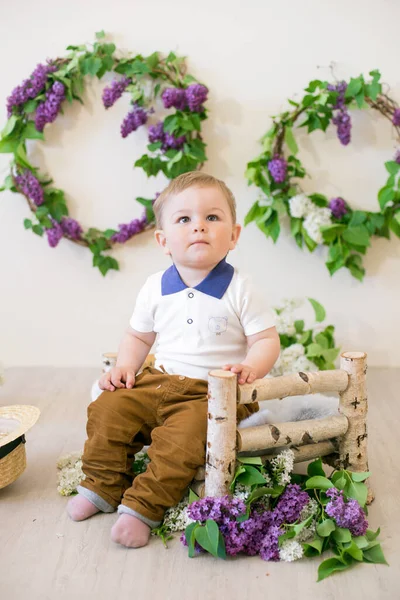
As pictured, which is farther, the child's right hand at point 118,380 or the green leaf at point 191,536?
the child's right hand at point 118,380

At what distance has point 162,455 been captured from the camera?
173 centimetres

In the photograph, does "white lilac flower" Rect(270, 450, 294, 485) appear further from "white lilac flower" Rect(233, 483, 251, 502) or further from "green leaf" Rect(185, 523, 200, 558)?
"green leaf" Rect(185, 523, 200, 558)

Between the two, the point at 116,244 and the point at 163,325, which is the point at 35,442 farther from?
the point at 116,244

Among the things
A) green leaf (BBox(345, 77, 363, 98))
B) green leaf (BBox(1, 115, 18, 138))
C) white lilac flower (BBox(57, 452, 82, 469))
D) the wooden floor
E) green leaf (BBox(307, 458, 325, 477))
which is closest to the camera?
the wooden floor

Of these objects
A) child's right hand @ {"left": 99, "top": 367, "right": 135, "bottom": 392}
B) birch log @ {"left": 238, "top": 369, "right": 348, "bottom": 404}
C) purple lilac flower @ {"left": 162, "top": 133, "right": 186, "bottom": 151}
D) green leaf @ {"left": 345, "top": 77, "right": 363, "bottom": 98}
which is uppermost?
green leaf @ {"left": 345, "top": 77, "right": 363, "bottom": 98}

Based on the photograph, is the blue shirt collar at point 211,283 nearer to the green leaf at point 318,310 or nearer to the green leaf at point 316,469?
the green leaf at point 316,469

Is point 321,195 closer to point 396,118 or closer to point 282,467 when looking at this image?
point 396,118

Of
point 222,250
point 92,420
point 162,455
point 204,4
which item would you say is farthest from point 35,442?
point 204,4

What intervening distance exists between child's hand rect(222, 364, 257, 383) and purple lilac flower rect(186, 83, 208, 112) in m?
1.44

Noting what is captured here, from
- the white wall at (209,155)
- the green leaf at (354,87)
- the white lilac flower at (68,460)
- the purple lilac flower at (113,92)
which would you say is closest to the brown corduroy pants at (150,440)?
the white lilac flower at (68,460)

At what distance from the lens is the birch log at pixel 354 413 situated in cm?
183

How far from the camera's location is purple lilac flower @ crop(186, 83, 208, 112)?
2832mm

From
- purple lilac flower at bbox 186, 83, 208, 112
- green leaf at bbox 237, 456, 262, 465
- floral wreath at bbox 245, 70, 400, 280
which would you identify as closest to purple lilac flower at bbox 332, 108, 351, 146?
floral wreath at bbox 245, 70, 400, 280

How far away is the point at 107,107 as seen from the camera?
2.89 meters
